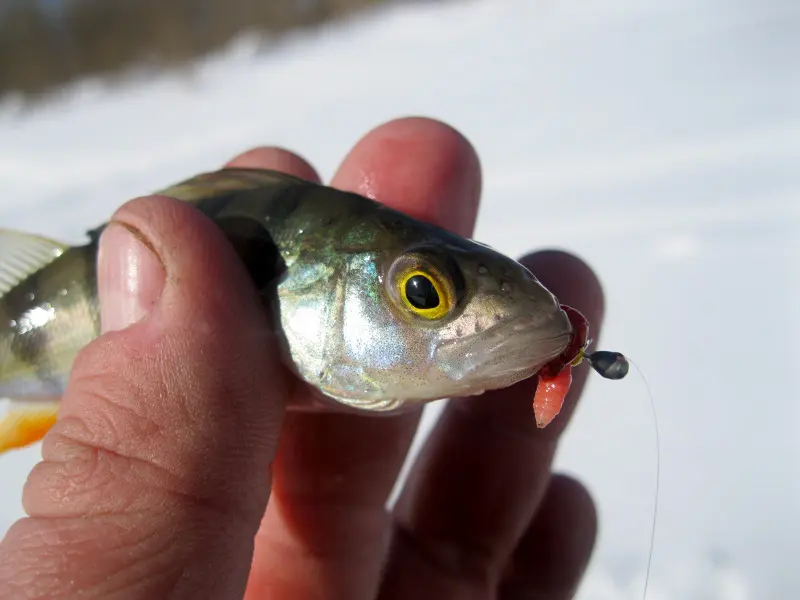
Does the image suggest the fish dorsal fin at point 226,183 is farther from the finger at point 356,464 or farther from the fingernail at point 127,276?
the finger at point 356,464

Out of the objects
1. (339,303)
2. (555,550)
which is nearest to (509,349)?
(339,303)

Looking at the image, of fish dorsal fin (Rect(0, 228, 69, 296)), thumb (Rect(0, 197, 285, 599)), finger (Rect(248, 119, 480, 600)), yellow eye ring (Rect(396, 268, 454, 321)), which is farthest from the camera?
finger (Rect(248, 119, 480, 600))

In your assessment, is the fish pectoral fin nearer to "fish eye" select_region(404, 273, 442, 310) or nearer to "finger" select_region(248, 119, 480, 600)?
"finger" select_region(248, 119, 480, 600)

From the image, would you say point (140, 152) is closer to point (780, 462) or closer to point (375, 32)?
point (375, 32)

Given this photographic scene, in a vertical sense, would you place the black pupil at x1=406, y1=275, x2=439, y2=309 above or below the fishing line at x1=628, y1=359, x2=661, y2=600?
above

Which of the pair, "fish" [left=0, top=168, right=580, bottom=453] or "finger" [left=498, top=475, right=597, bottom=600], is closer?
"fish" [left=0, top=168, right=580, bottom=453]

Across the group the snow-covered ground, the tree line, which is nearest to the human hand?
the snow-covered ground

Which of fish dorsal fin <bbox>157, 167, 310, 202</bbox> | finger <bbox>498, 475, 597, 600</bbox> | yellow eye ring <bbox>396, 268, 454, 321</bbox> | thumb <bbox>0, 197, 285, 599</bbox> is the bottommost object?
finger <bbox>498, 475, 597, 600</bbox>

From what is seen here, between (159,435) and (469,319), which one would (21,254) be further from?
(469,319)
